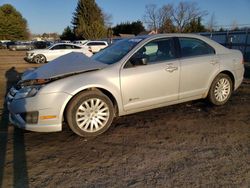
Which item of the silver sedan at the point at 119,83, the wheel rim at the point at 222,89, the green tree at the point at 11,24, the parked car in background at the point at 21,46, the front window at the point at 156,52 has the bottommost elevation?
the parked car in background at the point at 21,46

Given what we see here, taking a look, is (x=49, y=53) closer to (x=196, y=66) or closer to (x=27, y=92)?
(x=196, y=66)

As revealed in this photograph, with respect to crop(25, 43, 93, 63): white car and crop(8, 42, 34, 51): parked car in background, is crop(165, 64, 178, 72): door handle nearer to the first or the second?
crop(25, 43, 93, 63): white car

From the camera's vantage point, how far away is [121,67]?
4.93 meters

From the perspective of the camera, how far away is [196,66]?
18.5 ft

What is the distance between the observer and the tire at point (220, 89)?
6.06 meters

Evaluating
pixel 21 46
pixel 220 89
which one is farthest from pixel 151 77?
pixel 21 46

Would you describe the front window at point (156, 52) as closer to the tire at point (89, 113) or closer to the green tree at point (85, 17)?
the tire at point (89, 113)

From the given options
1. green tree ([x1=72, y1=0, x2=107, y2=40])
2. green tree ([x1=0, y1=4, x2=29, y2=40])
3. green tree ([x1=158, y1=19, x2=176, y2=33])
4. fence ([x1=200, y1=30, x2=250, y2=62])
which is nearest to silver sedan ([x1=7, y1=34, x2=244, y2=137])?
fence ([x1=200, y1=30, x2=250, y2=62])

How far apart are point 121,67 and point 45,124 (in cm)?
151

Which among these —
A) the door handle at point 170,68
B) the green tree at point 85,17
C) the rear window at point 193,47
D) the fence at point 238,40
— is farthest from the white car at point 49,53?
the green tree at point 85,17

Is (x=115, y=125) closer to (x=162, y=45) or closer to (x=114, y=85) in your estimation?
(x=114, y=85)

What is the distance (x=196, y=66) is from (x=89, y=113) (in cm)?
226

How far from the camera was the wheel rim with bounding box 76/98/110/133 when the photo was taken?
15.4 feet

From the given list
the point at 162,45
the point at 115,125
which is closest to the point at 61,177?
the point at 115,125
